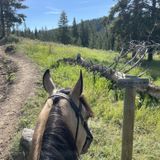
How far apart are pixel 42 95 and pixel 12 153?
3795 mm

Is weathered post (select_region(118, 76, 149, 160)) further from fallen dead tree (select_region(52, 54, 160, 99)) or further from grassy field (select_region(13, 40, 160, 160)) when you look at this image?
grassy field (select_region(13, 40, 160, 160))

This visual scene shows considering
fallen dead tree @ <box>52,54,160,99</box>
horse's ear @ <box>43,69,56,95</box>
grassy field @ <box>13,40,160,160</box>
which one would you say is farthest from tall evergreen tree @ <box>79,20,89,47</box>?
horse's ear @ <box>43,69,56,95</box>

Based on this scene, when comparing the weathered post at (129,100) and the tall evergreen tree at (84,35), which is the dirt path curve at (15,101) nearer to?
the weathered post at (129,100)

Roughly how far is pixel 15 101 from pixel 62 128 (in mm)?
7672

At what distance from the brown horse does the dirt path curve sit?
3.77 meters

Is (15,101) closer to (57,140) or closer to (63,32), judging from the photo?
(57,140)

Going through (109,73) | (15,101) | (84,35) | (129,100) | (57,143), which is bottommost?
(84,35)

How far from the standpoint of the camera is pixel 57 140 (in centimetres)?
207

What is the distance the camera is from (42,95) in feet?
31.4

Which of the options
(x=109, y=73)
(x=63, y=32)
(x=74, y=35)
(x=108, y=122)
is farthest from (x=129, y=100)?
(x=74, y=35)

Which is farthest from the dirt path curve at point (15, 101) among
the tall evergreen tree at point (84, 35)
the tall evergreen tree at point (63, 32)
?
the tall evergreen tree at point (84, 35)

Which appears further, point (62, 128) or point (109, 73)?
point (109, 73)

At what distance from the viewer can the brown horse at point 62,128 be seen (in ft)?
6.68

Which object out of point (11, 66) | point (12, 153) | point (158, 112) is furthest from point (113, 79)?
point (11, 66)
